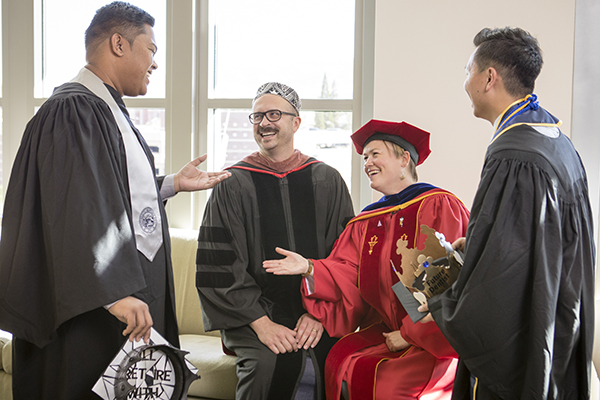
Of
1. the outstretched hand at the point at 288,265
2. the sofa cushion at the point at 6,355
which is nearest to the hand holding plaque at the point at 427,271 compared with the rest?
the outstretched hand at the point at 288,265

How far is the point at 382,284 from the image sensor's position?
2.13 metres

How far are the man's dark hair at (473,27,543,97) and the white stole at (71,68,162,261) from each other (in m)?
1.23

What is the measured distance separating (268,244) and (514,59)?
1.43 metres

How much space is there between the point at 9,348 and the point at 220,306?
136 centimetres

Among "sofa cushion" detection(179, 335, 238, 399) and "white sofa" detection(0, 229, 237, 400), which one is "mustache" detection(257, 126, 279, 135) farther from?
"sofa cushion" detection(179, 335, 238, 399)

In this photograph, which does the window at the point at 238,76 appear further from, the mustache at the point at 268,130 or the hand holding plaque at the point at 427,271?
the hand holding plaque at the point at 427,271

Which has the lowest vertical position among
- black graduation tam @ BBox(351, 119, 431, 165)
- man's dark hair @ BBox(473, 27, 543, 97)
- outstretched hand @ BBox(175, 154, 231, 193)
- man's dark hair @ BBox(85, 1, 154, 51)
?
outstretched hand @ BBox(175, 154, 231, 193)

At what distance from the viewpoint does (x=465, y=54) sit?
2.94m

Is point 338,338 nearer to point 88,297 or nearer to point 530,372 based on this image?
point 530,372

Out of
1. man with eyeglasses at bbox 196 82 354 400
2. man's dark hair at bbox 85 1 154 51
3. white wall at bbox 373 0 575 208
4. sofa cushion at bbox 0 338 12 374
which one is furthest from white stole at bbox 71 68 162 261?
white wall at bbox 373 0 575 208

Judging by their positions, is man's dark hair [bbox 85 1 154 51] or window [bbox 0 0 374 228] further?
window [bbox 0 0 374 228]

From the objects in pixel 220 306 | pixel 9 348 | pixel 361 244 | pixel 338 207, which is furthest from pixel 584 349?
pixel 9 348

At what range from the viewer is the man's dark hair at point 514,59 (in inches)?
59.7

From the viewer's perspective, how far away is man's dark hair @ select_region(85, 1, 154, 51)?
168cm
